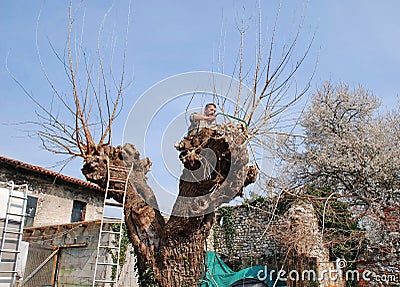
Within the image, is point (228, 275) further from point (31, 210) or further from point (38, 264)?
point (31, 210)

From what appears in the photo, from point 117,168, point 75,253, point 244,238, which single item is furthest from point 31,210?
point 117,168

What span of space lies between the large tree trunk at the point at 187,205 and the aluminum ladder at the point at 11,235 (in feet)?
2.93

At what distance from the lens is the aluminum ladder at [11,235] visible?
392 centimetres

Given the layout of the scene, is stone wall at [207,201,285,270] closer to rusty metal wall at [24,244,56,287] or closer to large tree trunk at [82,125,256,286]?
rusty metal wall at [24,244,56,287]

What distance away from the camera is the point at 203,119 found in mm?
4316

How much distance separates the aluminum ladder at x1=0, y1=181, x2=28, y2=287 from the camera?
3921mm

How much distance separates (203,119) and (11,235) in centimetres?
258

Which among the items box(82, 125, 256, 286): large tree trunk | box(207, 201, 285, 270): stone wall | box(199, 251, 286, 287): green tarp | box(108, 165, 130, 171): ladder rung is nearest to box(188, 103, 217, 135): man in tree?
box(82, 125, 256, 286): large tree trunk

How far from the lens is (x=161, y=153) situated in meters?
4.82

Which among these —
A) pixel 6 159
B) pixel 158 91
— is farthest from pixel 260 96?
pixel 6 159

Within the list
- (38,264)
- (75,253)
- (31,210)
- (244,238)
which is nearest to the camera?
(75,253)

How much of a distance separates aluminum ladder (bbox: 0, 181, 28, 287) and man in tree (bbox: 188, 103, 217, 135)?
7.17ft
